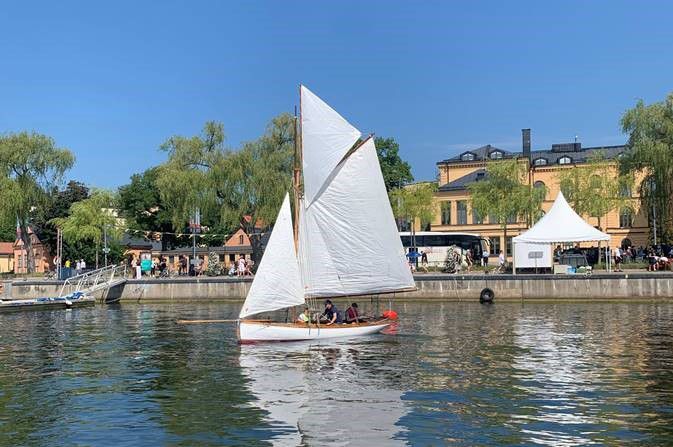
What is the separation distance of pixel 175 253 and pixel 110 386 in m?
103

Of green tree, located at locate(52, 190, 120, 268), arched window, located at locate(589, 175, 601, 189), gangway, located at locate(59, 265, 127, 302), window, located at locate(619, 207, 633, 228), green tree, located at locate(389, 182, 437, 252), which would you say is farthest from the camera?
green tree, located at locate(52, 190, 120, 268)

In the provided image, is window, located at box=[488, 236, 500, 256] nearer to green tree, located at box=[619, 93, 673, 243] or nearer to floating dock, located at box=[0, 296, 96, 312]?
green tree, located at box=[619, 93, 673, 243]

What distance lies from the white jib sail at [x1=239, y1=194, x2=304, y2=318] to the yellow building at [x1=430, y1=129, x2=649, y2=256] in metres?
69.7

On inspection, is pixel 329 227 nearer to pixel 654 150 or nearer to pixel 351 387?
pixel 351 387

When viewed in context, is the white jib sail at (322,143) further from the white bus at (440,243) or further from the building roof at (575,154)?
the building roof at (575,154)

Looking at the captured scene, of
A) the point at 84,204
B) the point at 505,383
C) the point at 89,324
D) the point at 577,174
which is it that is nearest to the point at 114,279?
the point at 89,324

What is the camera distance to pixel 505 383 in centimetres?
2550

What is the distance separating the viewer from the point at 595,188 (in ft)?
277

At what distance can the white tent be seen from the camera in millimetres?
61938

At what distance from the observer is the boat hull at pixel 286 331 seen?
35.9m

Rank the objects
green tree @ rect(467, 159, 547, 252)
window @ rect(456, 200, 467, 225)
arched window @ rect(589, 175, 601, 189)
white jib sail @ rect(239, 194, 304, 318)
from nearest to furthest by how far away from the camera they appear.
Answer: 1. white jib sail @ rect(239, 194, 304, 318)
2. arched window @ rect(589, 175, 601, 189)
3. green tree @ rect(467, 159, 547, 252)
4. window @ rect(456, 200, 467, 225)

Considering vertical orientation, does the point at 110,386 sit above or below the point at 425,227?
below

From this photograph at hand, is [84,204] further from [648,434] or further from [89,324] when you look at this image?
[648,434]

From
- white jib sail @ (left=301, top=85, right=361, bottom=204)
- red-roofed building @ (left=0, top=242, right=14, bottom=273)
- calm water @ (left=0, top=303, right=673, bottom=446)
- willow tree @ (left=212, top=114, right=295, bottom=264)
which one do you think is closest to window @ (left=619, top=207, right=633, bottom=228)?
willow tree @ (left=212, top=114, right=295, bottom=264)
